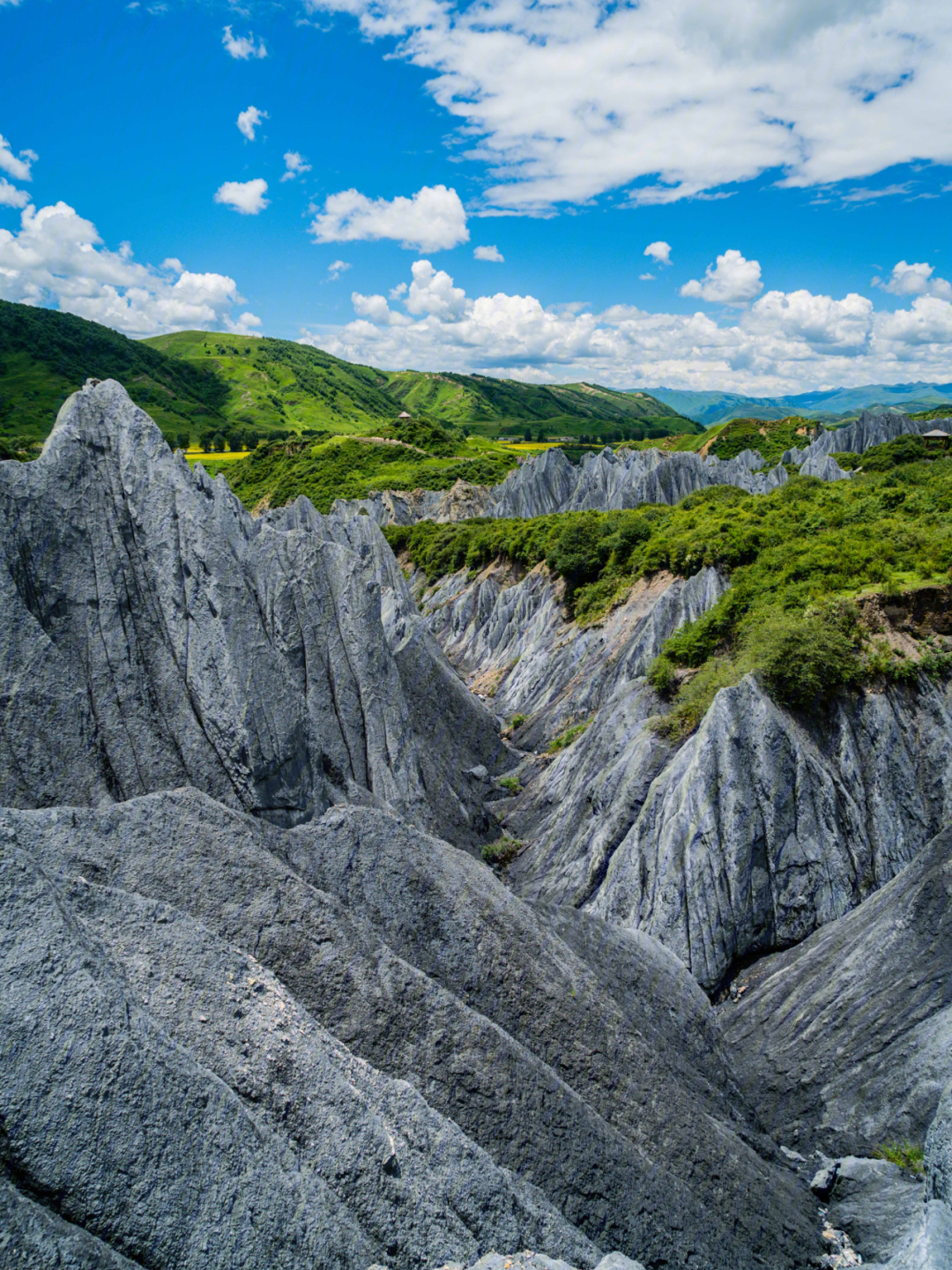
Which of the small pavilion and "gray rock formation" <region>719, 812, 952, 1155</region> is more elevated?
the small pavilion

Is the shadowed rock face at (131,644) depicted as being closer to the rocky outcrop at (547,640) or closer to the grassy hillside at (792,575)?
the grassy hillside at (792,575)

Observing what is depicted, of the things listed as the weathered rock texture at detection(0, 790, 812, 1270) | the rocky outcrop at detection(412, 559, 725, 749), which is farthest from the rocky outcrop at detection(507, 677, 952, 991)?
the rocky outcrop at detection(412, 559, 725, 749)

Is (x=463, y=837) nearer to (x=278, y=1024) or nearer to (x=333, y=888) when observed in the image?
(x=333, y=888)

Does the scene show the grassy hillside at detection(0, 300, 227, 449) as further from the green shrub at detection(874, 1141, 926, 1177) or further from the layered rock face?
the green shrub at detection(874, 1141, 926, 1177)

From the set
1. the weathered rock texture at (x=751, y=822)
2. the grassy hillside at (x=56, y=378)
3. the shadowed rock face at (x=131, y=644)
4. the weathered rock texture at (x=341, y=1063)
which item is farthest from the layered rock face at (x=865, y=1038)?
the grassy hillside at (x=56, y=378)

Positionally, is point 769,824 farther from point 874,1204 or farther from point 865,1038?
point 874,1204
